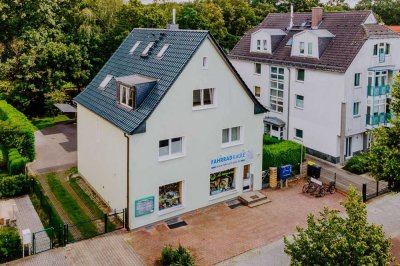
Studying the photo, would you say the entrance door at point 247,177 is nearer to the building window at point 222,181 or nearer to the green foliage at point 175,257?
the building window at point 222,181

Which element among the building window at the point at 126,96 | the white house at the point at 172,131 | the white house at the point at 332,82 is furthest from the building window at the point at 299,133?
the building window at the point at 126,96

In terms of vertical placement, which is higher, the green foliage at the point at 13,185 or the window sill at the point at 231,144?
the window sill at the point at 231,144

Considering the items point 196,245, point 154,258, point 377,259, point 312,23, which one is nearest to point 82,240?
point 154,258

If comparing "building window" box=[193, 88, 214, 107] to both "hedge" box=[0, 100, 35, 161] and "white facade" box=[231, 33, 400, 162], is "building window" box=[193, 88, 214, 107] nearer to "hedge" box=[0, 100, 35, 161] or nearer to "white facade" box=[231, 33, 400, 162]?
"white facade" box=[231, 33, 400, 162]

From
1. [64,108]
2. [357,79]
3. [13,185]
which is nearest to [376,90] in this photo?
[357,79]

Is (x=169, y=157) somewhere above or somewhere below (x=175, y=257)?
above

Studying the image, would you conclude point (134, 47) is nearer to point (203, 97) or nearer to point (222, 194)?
point (203, 97)

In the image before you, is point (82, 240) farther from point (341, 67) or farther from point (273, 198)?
point (341, 67)
